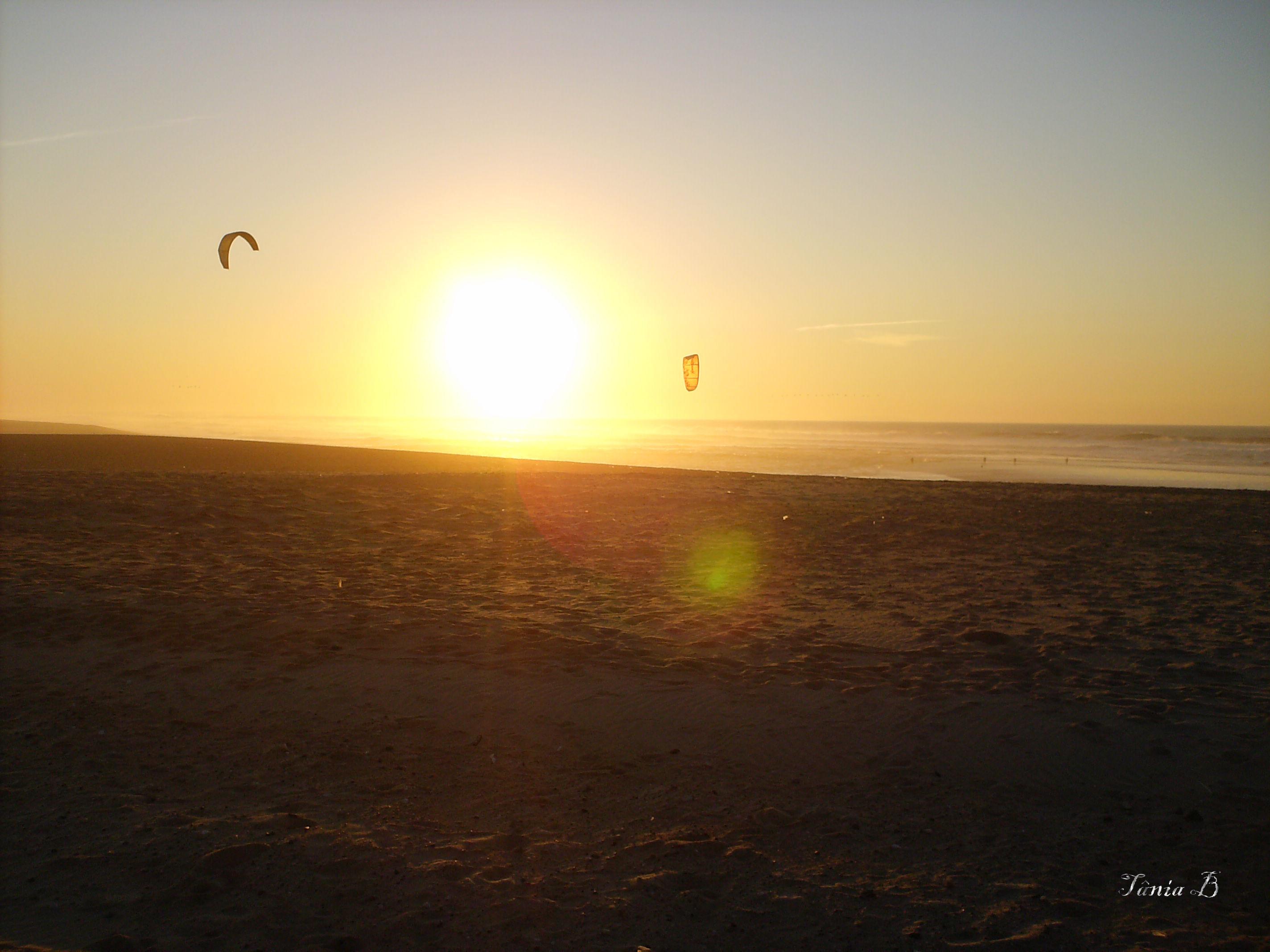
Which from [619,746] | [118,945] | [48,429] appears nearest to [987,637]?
[619,746]

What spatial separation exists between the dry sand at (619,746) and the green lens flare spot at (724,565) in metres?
0.08

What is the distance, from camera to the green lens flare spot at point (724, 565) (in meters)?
8.99

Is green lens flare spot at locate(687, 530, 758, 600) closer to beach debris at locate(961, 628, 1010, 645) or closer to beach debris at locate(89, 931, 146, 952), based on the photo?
beach debris at locate(961, 628, 1010, 645)

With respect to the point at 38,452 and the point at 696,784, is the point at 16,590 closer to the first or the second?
the point at 696,784

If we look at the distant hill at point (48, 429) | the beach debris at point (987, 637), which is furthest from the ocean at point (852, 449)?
the beach debris at point (987, 637)

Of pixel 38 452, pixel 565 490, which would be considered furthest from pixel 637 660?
pixel 38 452

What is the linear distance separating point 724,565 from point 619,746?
528 centimetres

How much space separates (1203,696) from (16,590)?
31.8 feet

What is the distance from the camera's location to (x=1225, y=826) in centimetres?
416

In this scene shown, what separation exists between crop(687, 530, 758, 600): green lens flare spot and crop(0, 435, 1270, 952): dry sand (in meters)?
0.08

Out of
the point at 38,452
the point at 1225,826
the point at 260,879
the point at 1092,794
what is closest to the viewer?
the point at 260,879

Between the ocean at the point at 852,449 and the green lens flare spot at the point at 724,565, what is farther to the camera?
the ocean at the point at 852,449

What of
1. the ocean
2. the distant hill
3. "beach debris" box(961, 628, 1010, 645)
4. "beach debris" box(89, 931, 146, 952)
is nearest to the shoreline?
the ocean

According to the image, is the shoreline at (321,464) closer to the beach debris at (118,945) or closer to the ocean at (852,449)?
the ocean at (852,449)
